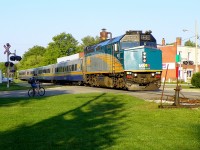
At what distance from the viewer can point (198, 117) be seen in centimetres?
1134

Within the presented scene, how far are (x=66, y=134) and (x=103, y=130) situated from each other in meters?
1.15

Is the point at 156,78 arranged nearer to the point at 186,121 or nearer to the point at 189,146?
the point at 186,121

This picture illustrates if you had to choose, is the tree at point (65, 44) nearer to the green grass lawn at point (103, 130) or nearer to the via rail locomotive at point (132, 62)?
the via rail locomotive at point (132, 62)

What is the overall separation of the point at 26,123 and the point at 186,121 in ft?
17.6

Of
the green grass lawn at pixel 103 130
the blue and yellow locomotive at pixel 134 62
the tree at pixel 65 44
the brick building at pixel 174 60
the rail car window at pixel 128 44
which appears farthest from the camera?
the tree at pixel 65 44

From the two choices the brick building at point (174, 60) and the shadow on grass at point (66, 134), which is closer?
the shadow on grass at point (66, 134)

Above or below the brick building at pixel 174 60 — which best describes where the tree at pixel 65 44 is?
above

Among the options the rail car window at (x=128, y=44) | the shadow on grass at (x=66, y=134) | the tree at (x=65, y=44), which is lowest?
the shadow on grass at (x=66, y=134)

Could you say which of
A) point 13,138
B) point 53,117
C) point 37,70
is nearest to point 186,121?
point 53,117

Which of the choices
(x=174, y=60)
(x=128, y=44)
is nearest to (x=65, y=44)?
(x=174, y=60)

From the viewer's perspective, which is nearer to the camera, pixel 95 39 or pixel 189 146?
pixel 189 146

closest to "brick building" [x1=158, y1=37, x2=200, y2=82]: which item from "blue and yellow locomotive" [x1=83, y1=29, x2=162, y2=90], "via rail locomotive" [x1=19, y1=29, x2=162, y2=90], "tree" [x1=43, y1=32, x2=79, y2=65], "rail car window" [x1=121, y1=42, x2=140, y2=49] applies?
"via rail locomotive" [x1=19, y1=29, x2=162, y2=90]

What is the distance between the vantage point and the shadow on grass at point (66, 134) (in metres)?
7.37

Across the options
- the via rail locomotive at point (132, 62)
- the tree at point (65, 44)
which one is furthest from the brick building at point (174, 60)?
the tree at point (65, 44)
